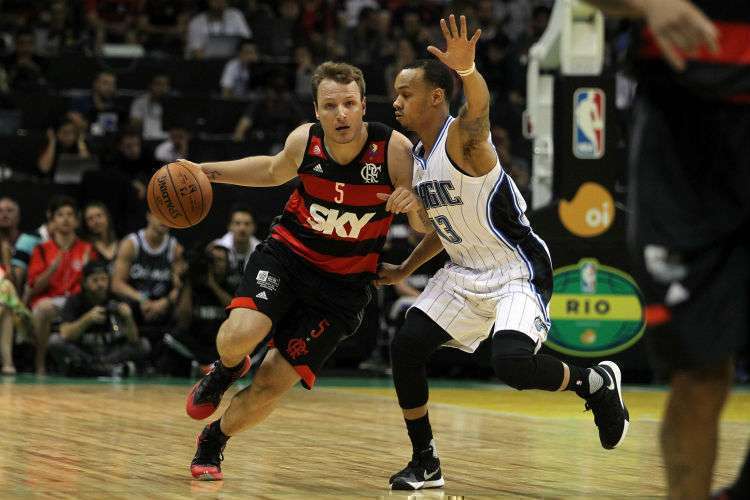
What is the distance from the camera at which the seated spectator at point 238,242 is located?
1116 centimetres

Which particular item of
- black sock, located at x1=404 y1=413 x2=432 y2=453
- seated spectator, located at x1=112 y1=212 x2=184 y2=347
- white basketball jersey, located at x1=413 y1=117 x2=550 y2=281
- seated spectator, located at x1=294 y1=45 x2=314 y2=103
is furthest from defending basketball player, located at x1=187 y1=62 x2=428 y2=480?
seated spectator, located at x1=294 y1=45 x2=314 y2=103

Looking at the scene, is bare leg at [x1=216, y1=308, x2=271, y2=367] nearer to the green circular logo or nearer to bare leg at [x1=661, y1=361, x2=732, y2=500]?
bare leg at [x1=661, y1=361, x2=732, y2=500]

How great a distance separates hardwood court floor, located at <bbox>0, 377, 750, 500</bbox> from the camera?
4.97 m

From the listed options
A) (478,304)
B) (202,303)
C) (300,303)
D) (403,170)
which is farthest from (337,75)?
(202,303)

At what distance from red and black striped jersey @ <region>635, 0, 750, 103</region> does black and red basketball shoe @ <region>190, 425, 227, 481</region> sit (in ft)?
9.28

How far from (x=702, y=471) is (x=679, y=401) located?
172 millimetres

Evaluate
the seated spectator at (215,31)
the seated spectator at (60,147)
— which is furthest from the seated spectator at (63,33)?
the seated spectator at (60,147)

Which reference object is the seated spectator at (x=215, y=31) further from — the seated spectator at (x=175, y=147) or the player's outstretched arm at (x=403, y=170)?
the player's outstretched arm at (x=403, y=170)

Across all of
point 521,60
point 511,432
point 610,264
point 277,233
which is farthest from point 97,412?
point 521,60

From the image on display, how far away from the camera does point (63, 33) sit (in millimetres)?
15773

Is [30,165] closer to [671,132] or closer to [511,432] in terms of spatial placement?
[511,432]

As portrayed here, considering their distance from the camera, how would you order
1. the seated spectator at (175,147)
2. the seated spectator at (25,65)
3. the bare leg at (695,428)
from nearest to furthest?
1. the bare leg at (695,428)
2. the seated spectator at (175,147)
3. the seated spectator at (25,65)

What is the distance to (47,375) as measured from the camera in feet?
37.0

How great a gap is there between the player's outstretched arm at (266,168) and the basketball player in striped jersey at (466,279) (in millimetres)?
456
